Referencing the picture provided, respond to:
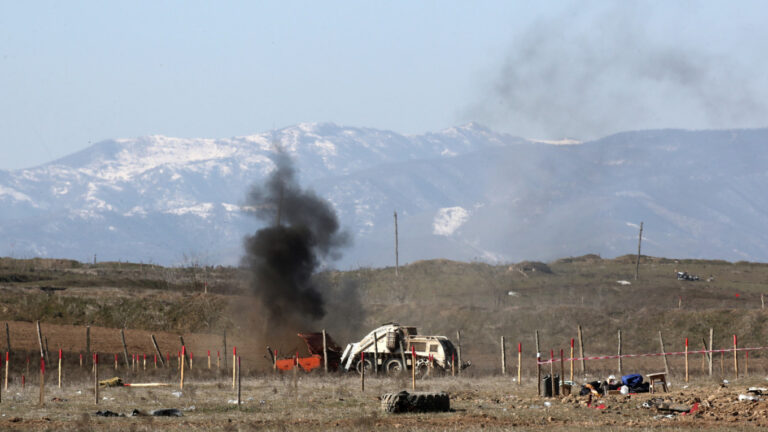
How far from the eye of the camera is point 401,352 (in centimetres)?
4516

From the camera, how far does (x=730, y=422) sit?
2327 centimetres

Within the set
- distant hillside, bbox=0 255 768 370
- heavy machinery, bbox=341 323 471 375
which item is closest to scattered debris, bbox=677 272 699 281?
distant hillside, bbox=0 255 768 370

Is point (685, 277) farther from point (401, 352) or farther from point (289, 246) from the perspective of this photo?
point (401, 352)

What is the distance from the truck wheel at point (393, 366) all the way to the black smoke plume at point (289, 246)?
1052 cm

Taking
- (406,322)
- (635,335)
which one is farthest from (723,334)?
(406,322)

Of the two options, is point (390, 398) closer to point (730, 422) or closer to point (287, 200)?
point (730, 422)

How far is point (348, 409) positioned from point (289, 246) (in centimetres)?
3330

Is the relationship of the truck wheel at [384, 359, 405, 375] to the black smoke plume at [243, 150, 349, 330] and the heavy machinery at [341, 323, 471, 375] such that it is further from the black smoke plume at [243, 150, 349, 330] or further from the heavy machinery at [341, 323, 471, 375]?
the black smoke plume at [243, 150, 349, 330]

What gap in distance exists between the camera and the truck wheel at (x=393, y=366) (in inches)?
1779

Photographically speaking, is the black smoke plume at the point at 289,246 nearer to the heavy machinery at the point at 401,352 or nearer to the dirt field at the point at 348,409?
the heavy machinery at the point at 401,352

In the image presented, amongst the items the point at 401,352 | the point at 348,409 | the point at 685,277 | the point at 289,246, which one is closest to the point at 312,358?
the point at 401,352

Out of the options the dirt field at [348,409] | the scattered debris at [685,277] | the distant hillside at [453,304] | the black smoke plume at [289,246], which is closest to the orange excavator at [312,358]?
the distant hillside at [453,304]

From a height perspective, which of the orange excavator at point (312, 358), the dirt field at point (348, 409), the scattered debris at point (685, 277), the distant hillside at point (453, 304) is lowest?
the dirt field at point (348, 409)

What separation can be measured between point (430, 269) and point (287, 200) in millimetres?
52394
